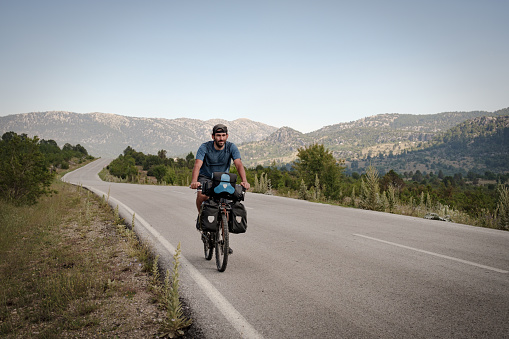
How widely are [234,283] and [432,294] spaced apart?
7.79 ft

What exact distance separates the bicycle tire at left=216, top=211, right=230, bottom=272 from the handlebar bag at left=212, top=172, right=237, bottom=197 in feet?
1.08

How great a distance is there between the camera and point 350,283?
3.95 metres

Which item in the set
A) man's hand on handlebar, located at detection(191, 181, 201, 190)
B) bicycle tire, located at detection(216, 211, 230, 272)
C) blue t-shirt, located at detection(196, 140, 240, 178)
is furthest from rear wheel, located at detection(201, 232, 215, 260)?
blue t-shirt, located at detection(196, 140, 240, 178)

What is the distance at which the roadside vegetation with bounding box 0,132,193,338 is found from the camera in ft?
9.94

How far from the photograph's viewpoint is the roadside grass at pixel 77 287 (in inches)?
122

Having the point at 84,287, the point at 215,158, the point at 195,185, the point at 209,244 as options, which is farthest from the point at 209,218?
the point at 84,287

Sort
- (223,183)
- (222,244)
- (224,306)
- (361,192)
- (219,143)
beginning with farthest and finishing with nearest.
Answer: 1. (361,192)
2. (219,143)
3. (222,244)
4. (223,183)
5. (224,306)

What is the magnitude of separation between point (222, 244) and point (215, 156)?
1399 millimetres

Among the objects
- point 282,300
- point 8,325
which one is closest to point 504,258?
point 282,300

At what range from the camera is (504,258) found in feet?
16.6

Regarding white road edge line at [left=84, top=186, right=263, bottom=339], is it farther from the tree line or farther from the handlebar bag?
the tree line

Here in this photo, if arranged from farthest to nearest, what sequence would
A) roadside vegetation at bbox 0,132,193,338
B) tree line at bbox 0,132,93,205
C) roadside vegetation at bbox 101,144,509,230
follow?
tree line at bbox 0,132,93,205
roadside vegetation at bbox 101,144,509,230
roadside vegetation at bbox 0,132,193,338

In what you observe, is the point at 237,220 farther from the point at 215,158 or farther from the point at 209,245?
the point at 215,158

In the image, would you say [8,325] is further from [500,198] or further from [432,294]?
[500,198]
